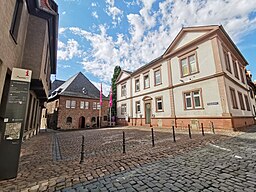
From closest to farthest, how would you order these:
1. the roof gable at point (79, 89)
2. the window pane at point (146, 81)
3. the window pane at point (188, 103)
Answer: the window pane at point (188, 103)
the window pane at point (146, 81)
the roof gable at point (79, 89)

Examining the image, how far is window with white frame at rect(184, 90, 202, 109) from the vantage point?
1375 centimetres

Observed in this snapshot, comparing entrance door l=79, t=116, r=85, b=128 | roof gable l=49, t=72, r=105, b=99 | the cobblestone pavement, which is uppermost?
roof gable l=49, t=72, r=105, b=99

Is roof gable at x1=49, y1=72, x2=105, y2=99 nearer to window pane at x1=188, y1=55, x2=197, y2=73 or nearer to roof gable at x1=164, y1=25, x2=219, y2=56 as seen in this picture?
roof gable at x1=164, y1=25, x2=219, y2=56

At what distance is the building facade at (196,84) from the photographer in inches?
487

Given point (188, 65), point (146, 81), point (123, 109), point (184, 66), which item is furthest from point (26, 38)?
point (123, 109)

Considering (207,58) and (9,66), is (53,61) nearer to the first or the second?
(9,66)

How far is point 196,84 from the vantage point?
14086 millimetres

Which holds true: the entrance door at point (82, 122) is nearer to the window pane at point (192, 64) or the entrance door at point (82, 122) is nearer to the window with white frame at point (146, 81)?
A: the window with white frame at point (146, 81)

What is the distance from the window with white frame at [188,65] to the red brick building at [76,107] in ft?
63.2

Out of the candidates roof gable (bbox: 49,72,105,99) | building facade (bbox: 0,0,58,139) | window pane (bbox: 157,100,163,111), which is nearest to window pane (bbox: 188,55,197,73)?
window pane (bbox: 157,100,163,111)

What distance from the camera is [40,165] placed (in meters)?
4.56

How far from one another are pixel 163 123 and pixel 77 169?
14482 mm

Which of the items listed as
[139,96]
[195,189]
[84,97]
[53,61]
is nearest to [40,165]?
[195,189]

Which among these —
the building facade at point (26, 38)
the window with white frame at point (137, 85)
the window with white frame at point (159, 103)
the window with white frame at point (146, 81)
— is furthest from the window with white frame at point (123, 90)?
the building facade at point (26, 38)
